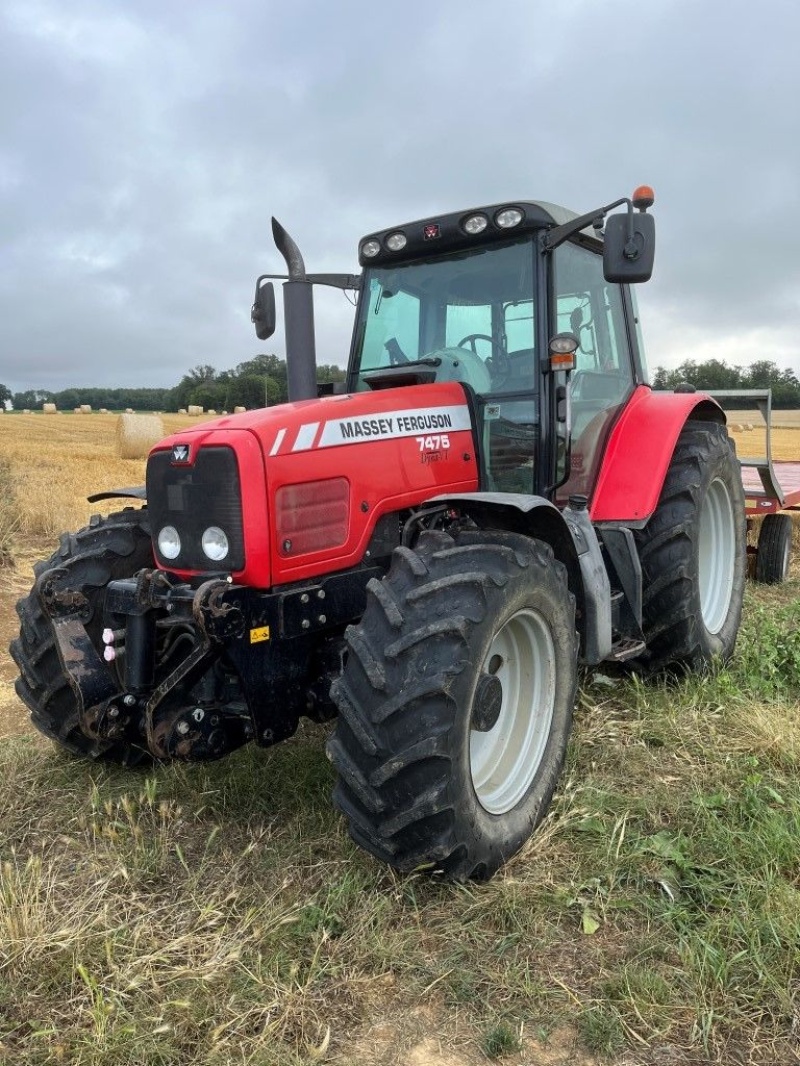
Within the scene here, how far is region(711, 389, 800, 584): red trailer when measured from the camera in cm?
640

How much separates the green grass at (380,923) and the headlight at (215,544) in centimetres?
85

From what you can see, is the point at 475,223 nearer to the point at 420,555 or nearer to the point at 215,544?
the point at 420,555

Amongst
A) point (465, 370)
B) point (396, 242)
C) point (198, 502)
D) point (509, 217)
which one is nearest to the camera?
point (198, 502)

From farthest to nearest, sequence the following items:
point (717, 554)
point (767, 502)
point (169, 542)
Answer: point (767, 502) → point (717, 554) → point (169, 542)

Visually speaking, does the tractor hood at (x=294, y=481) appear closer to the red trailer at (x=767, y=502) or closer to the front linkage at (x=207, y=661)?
the front linkage at (x=207, y=661)

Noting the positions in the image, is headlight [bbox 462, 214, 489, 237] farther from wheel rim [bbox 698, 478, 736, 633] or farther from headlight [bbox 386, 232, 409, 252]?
wheel rim [bbox 698, 478, 736, 633]

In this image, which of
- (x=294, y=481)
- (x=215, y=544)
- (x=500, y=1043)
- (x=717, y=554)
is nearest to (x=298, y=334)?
(x=294, y=481)

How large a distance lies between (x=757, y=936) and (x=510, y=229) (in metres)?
2.71

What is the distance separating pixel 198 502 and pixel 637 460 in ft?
7.20

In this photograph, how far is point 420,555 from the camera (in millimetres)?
2740

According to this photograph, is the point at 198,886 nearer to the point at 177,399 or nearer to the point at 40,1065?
the point at 40,1065

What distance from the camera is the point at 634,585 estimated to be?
12.8ft

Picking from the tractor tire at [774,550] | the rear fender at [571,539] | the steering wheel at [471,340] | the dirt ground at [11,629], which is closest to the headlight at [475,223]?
the steering wheel at [471,340]

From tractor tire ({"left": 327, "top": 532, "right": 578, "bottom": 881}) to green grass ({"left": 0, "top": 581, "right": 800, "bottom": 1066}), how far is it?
0.56 ft
